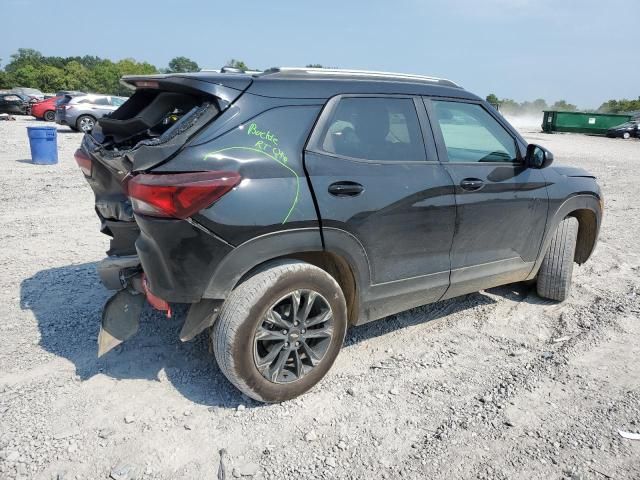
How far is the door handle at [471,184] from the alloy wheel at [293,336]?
1303mm

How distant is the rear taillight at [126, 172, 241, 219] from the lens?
8.30 feet

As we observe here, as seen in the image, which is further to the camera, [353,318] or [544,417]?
[353,318]

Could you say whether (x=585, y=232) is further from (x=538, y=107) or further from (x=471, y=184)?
(x=538, y=107)

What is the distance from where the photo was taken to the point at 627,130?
103 ft

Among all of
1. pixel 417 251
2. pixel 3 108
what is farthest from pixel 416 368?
pixel 3 108

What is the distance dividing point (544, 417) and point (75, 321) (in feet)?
10.9

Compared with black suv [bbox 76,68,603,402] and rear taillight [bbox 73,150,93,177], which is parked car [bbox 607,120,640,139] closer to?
black suv [bbox 76,68,603,402]

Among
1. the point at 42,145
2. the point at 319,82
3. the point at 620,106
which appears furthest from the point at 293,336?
the point at 620,106

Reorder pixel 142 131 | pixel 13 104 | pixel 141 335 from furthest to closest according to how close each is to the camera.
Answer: pixel 13 104, pixel 141 335, pixel 142 131

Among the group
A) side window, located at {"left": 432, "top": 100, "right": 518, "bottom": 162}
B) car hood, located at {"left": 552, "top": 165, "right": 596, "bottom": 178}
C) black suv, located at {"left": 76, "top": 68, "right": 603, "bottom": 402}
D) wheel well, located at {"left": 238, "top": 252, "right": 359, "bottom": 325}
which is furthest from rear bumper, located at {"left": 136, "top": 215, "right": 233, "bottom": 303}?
car hood, located at {"left": 552, "top": 165, "right": 596, "bottom": 178}

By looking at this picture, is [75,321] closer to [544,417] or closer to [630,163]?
[544,417]

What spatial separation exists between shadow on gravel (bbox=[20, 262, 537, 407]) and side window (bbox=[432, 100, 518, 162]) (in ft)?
4.49

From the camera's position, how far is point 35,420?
9.22 ft

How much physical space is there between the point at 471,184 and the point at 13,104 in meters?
32.1
